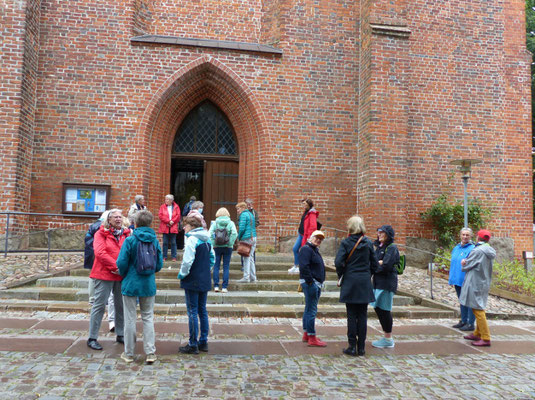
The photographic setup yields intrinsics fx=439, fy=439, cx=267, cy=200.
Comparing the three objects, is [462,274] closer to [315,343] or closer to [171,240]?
[315,343]

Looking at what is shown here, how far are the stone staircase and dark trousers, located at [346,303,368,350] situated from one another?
6.46 feet

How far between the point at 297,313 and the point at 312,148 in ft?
19.2

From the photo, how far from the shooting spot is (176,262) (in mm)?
9492

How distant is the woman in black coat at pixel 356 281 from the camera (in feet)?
17.1

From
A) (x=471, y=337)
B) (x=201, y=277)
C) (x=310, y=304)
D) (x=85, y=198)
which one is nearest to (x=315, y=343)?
(x=310, y=304)

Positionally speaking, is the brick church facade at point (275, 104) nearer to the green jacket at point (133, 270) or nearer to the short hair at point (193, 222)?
the short hair at point (193, 222)

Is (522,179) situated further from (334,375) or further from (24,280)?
(24,280)

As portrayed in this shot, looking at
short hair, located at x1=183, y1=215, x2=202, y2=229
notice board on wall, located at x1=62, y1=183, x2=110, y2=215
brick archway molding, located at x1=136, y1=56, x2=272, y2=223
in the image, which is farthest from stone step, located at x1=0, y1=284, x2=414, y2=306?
brick archway molding, located at x1=136, y1=56, x2=272, y2=223

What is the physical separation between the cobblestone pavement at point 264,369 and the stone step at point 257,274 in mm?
2448

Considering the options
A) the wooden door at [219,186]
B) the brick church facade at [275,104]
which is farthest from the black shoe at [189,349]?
the wooden door at [219,186]

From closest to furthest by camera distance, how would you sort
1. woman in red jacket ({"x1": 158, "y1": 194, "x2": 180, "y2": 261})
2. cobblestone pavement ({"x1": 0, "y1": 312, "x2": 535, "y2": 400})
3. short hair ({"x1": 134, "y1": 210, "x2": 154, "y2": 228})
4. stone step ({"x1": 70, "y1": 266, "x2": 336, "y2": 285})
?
cobblestone pavement ({"x1": 0, "y1": 312, "x2": 535, "y2": 400}) < short hair ({"x1": 134, "y1": 210, "x2": 154, "y2": 228}) < stone step ({"x1": 70, "y1": 266, "x2": 336, "y2": 285}) < woman in red jacket ({"x1": 158, "y1": 194, "x2": 180, "y2": 261})

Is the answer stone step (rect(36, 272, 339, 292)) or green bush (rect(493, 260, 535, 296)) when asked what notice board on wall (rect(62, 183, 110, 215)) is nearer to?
stone step (rect(36, 272, 339, 292))

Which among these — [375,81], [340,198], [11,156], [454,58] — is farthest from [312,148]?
[11,156]

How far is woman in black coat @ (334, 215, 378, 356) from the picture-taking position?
522 cm
